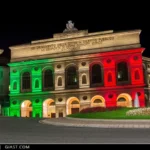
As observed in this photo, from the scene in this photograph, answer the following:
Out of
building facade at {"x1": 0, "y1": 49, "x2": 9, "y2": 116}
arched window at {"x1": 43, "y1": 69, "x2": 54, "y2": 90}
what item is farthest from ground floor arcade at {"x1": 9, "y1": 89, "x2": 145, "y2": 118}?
building facade at {"x1": 0, "y1": 49, "x2": 9, "y2": 116}

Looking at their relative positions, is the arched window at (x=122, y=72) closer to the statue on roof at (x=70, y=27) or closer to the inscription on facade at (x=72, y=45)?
the inscription on facade at (x=72, y=45)

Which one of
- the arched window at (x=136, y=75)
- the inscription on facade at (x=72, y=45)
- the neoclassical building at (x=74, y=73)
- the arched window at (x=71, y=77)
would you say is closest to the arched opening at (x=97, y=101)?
the neoclassical building at (x=74, y=73)

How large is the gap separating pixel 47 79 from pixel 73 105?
7840 millimetres

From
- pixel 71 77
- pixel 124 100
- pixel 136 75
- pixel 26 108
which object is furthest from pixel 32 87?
pixel 136 75

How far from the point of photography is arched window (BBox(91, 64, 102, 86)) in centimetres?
5391

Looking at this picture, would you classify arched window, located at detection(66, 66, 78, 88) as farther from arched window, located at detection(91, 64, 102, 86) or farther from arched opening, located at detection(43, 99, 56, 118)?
arched opening, located at detection(43, 99, 56, 118)

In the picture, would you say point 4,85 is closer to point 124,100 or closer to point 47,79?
point 47,79

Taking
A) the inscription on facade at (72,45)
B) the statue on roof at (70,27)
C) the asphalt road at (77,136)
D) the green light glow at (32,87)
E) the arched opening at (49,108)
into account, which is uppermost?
the statue on roof at (70,27)

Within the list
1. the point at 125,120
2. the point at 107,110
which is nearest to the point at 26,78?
the point at 107,110

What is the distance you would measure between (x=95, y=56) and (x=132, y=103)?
11485 millimetres

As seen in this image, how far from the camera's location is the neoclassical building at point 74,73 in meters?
52.1

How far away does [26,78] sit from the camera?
59.5 metres

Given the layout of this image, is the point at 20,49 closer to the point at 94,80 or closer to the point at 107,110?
the point at 94,80

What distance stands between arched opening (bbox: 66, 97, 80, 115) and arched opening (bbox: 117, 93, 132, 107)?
8.58 m
